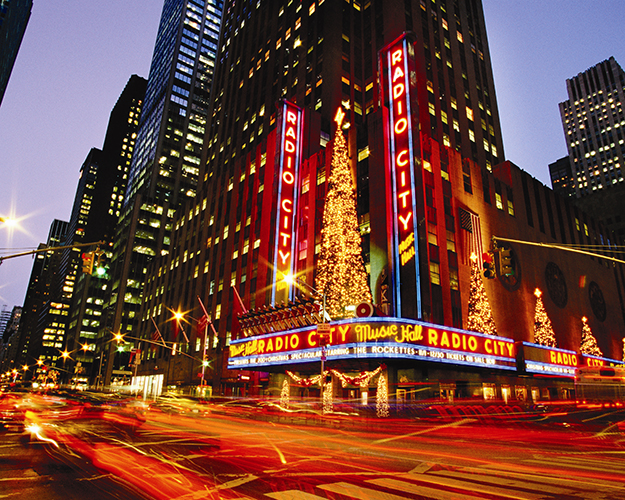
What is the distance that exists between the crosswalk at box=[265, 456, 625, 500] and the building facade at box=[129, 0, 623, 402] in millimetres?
18300

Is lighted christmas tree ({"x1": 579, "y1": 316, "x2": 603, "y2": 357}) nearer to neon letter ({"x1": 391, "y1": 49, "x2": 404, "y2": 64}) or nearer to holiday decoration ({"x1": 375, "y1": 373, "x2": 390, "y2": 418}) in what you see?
holiday decoration ({"x1": 375, "y1": 373, "x2": 390, "y2": 418})

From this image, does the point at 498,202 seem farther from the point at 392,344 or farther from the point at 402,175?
the point at 392,344

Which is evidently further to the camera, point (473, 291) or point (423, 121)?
point (423, 121)

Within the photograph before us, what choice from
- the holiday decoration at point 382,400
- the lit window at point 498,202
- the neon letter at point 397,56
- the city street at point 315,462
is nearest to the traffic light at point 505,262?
the city street at point 315,462

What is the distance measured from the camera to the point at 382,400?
104ft

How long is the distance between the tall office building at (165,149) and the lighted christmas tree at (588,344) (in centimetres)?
8468

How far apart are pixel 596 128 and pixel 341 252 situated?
542 ft

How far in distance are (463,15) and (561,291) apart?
51.6 meters

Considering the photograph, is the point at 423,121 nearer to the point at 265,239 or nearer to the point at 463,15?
the point at 265,239

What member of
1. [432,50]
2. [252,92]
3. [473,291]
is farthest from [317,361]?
[252,92]

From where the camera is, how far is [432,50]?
6097cm

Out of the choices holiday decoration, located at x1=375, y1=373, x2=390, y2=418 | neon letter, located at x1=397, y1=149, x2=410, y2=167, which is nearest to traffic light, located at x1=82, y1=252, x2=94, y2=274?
holiday decoration, located at x1=375, y1=373, x2=390, y2=418

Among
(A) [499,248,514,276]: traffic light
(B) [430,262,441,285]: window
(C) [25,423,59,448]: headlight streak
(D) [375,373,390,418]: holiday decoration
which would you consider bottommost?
(C) [25,423,59,448]: headlight streak

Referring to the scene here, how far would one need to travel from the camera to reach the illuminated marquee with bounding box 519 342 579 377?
37781mm
